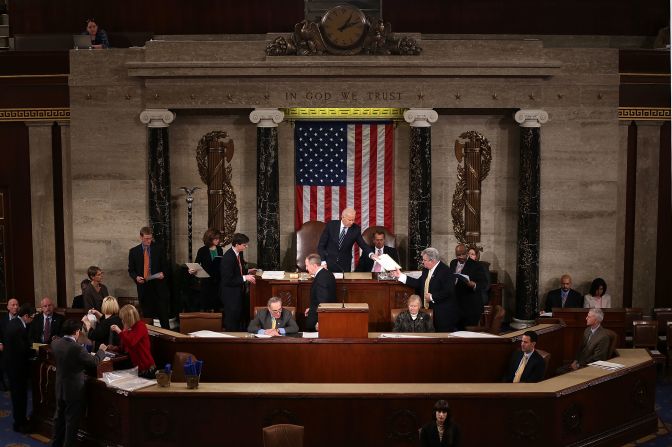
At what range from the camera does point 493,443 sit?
29.5ft

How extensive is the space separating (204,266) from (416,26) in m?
6.36

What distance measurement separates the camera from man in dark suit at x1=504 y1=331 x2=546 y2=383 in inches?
379

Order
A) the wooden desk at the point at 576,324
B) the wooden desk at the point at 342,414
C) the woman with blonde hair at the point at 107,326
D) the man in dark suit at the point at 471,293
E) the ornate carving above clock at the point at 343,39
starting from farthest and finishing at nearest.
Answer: the ornate carving above clock at the point at 343,39
the wooden desk at the point at 576,324
the man in dark suit at the point at 471,293
the woman with blonde hair at the point at 107,326
the wooden desk at the point at 342,414

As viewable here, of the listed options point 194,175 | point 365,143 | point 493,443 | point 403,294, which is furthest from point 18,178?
point 493,443

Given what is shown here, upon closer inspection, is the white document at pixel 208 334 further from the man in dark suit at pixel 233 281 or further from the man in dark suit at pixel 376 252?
the man in dark suit at pixel 376 252

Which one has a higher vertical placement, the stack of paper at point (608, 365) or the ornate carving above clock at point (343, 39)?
the ornate carving above clock at point (343, 39)

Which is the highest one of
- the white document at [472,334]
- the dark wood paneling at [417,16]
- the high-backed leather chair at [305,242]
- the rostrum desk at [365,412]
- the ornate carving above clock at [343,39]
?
the dark wood paneling at [417,16]

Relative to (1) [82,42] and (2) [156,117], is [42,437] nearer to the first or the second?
(2) [156,117]

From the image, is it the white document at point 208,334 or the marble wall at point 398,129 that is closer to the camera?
the white document at point 208,334

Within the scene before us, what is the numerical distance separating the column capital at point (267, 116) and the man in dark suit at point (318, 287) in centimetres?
408

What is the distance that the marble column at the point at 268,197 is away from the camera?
14.7 meters

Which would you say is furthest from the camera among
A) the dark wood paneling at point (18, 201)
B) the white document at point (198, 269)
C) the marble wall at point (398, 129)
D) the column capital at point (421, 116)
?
the dark wood paneling at point (18, 201)

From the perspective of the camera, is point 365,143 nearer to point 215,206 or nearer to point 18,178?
point 215,206

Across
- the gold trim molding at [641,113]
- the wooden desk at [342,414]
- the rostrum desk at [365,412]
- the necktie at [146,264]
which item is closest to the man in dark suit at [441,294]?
the rostrum desk at [365,412]
